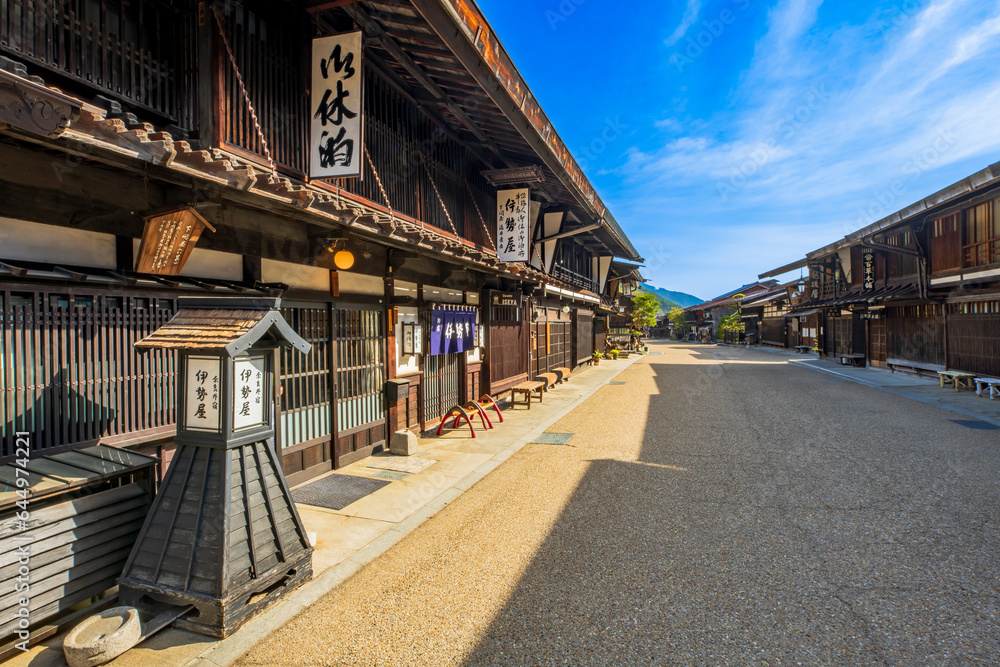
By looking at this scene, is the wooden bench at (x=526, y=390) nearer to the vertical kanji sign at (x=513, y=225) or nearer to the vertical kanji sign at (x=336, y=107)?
the vertical kanji sign at (x=513, y=225)

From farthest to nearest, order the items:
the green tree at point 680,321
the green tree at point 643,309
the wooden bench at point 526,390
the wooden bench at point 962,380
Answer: the green tree at point 680,321 → the green tree at point 643,309 → the wooden bench at point 962,380 → the wooden bench at point 526,390

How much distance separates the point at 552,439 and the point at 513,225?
20.5 ft

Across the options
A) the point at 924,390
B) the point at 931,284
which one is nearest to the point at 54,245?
the point at 924,390

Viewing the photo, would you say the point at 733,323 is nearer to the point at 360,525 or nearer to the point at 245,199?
the point at 360,525

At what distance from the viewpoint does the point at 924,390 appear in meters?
17.2

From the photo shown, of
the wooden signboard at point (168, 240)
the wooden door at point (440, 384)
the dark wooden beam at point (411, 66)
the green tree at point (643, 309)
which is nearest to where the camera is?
the wooden signboard at point (168, 240)

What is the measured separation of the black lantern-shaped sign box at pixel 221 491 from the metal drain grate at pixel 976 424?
14389 millimetres

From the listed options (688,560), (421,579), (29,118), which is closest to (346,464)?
(421,579)

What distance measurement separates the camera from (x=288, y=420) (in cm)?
691

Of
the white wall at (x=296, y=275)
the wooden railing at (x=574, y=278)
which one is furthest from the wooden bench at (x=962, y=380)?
the white wall at (x=296, y=275)

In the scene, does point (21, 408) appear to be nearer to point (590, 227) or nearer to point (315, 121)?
point (315, 121)

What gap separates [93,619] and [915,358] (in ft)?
94.1

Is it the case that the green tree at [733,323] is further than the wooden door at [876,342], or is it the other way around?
the green tree at [733,323]

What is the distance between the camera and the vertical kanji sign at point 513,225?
13383 mm
